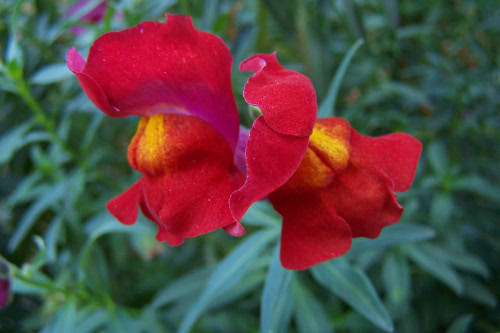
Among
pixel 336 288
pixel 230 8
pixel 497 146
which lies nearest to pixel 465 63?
pixel 497 146

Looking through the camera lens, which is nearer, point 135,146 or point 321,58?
point 135,146

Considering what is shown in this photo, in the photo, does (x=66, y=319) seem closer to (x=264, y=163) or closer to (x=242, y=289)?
(x=242, y=289)

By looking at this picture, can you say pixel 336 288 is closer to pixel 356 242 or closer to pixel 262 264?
pixel 356 242

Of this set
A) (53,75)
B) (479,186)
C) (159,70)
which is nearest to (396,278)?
(479,186)

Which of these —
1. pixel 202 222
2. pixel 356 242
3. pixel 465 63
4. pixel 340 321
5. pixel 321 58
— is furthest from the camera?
pixel 465 63

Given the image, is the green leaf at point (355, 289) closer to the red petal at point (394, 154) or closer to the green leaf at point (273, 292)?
the green leaf at point (273, 292)

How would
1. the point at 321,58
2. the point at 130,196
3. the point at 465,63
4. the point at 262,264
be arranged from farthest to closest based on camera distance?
Result: the point at 465,63, the point at 321,58, the point at 262,264, the point at 130,196

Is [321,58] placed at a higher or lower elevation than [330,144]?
lower
